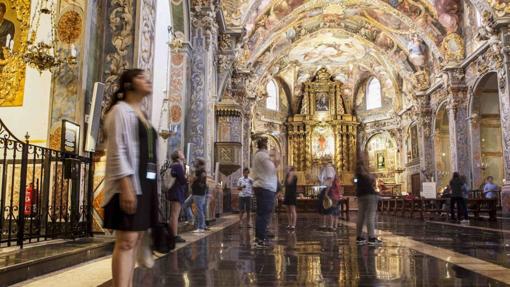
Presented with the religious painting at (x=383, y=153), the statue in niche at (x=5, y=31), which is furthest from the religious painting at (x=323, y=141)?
the statue in niche at (x=5, y=31)

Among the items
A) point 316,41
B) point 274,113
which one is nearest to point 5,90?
point 316,41

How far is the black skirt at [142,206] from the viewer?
2.47m

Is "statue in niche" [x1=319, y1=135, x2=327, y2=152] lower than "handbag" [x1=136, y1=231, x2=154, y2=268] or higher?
higher

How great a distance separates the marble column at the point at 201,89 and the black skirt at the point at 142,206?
28.1 feet

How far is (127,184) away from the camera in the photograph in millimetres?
2422

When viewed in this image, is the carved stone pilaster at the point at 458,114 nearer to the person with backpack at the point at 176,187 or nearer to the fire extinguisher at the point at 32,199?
the person with backpack at the point at 176,187

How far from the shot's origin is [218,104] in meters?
17.5

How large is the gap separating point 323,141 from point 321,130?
886mm

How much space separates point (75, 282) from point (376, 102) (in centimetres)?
3332

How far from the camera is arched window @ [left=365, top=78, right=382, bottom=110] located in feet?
114

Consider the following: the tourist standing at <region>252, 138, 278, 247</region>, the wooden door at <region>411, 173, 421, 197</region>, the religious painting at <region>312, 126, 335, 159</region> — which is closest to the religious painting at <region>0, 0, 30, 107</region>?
the tourist standing at <region>252, 138, 278, 247</region>

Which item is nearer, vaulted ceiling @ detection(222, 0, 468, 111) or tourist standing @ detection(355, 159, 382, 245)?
tourist standing @ detection(355, 159, 382, 245)

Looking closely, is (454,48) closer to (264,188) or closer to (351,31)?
(351,31)

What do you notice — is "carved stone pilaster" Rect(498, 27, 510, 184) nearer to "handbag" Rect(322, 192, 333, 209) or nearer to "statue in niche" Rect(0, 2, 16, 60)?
"handbag" Rect(322, 192, 333, 209)
